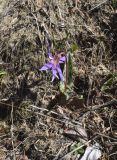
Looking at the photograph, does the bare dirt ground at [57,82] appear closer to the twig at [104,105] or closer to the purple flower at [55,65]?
the twig at [104,105]

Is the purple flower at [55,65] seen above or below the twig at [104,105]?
above

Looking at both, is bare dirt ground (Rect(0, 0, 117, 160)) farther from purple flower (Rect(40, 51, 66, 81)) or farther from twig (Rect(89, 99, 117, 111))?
purple flower (Rect(40, 51, 66, 81))

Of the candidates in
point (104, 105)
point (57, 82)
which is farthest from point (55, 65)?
point (104, 105)

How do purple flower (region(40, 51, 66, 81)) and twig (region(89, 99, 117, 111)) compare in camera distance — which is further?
twig (region(89, 99, 117, 111))

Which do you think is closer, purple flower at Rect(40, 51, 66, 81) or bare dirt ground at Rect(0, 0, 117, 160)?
purple flower at Rect(40, 51, 66, 81)

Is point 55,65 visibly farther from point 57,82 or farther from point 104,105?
point 104,105

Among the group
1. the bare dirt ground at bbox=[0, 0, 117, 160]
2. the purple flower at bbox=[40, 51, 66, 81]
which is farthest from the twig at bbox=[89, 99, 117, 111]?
the purple flower at bbox=[40, 51, 66, 81]

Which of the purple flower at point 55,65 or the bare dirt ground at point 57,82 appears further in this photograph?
the bare dirt ground at point 57,82

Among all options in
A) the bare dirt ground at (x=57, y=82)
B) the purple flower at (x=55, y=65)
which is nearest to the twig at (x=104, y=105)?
the bare dirt ground at (x=57, y=82)

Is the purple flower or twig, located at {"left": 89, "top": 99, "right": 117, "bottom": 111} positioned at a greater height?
the purple flower

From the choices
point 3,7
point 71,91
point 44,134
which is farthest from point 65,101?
point 3,7
